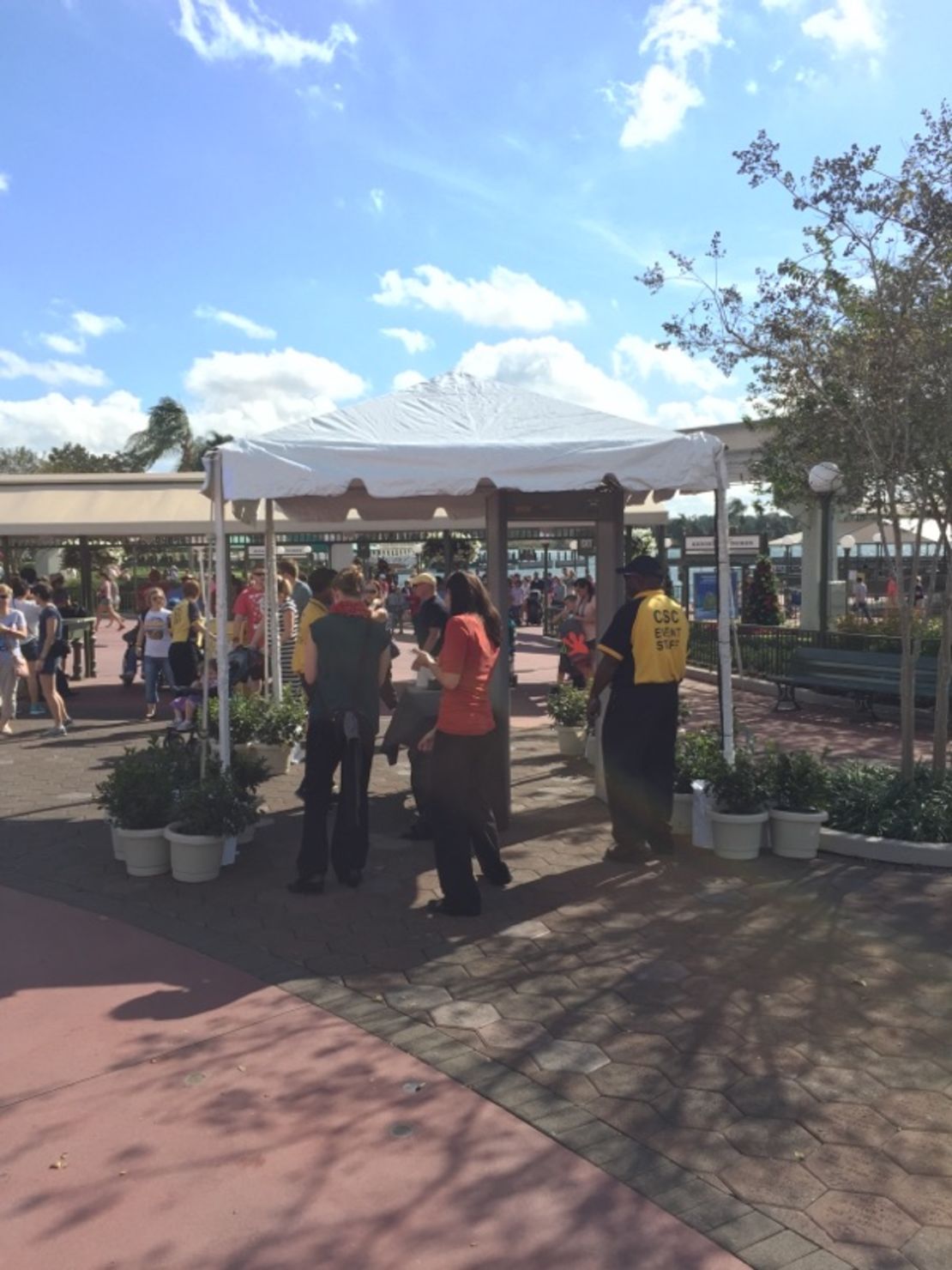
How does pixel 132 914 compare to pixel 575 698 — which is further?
pixel 575 698

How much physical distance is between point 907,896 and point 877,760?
4.02 meters

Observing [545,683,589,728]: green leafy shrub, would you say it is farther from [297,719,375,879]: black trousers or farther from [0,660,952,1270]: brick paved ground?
[297,719,375,879]: black trousers

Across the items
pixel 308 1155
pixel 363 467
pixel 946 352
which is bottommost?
pixel 308 1155

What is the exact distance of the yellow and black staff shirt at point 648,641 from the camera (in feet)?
18.6

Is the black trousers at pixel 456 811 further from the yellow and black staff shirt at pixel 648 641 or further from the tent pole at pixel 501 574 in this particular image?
the tent pole at pixel 501 574

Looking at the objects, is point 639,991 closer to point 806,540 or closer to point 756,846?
point 756,846

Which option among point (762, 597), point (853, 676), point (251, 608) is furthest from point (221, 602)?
point (762, 597)

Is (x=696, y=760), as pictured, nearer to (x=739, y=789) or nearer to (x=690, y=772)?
(x=690, y=772)

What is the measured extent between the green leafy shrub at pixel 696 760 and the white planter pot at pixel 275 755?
3436mm

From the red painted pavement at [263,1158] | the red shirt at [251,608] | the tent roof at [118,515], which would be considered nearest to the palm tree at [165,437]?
the tent roof at [118,515]

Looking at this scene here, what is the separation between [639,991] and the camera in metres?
4.16

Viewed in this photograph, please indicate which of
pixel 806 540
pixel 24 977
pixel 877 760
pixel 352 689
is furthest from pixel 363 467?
pixel 806 540

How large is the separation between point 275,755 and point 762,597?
14487mm

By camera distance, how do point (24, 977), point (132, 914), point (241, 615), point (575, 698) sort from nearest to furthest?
point (24, 977)
point (132, 914)
point (575, 698)
point (241, 615)
